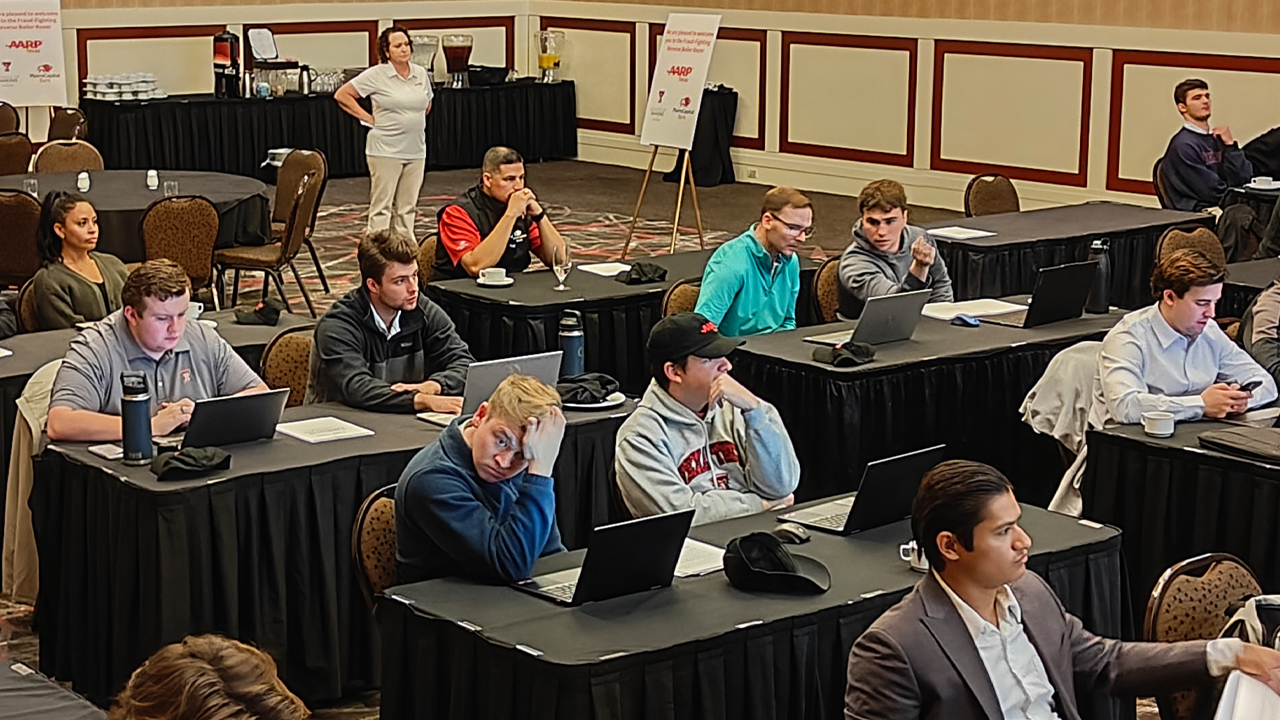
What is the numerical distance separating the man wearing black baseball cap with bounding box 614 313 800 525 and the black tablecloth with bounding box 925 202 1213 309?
13.1 ft

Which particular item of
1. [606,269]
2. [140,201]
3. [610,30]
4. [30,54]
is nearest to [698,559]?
[606,269]

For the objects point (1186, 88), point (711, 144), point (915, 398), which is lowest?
point (915, 398)

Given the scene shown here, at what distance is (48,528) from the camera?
198 inches

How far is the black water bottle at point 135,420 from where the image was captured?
15.8 ft

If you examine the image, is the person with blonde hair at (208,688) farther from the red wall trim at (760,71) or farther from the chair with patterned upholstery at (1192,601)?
the red wall trim at (760,71)


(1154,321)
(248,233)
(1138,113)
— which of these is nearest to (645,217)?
(1138,113)

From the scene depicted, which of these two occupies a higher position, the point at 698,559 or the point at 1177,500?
the point at 698,559

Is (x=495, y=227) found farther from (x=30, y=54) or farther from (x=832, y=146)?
(x=832, y=146)

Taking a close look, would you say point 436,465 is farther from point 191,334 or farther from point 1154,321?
point 1154,321

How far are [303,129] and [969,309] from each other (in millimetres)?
9465

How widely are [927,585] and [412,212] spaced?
881 cm

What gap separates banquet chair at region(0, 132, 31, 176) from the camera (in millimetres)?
11508

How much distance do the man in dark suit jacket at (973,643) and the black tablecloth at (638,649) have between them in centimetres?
50

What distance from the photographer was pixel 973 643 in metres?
3.31
